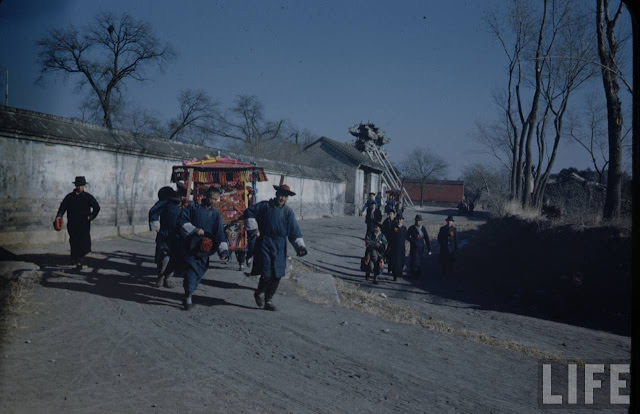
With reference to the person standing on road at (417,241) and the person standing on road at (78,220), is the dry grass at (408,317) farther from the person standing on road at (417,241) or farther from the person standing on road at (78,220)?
the person standing on road at (78,220)

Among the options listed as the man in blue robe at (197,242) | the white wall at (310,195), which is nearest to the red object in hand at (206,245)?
the man in blue robe at (197,242)

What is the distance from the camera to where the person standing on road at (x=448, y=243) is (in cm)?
1278

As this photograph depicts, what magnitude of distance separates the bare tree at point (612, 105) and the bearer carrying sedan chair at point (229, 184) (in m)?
10.2

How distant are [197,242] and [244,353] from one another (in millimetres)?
2073

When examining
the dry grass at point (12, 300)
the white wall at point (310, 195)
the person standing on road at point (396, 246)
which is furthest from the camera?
the white wall at point (310, 195)

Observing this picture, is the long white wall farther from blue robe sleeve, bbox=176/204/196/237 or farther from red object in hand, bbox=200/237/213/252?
red object in hand, bbox=200/237/213/252

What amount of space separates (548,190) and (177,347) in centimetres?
2869

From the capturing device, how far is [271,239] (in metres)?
6.40

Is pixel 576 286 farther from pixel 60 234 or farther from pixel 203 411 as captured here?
pixel 60 234

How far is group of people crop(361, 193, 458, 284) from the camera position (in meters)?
10.9

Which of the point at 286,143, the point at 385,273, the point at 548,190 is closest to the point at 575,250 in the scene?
the point at 385,273

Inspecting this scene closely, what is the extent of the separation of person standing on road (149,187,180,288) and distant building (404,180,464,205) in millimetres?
57693

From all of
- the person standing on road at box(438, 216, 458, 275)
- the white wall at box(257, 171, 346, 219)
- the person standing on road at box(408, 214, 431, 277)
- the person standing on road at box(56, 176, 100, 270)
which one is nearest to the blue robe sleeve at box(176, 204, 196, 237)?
the person standing on road at box(56, 176, 100, 270)

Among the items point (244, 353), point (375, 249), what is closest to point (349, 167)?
point (375, 249)
